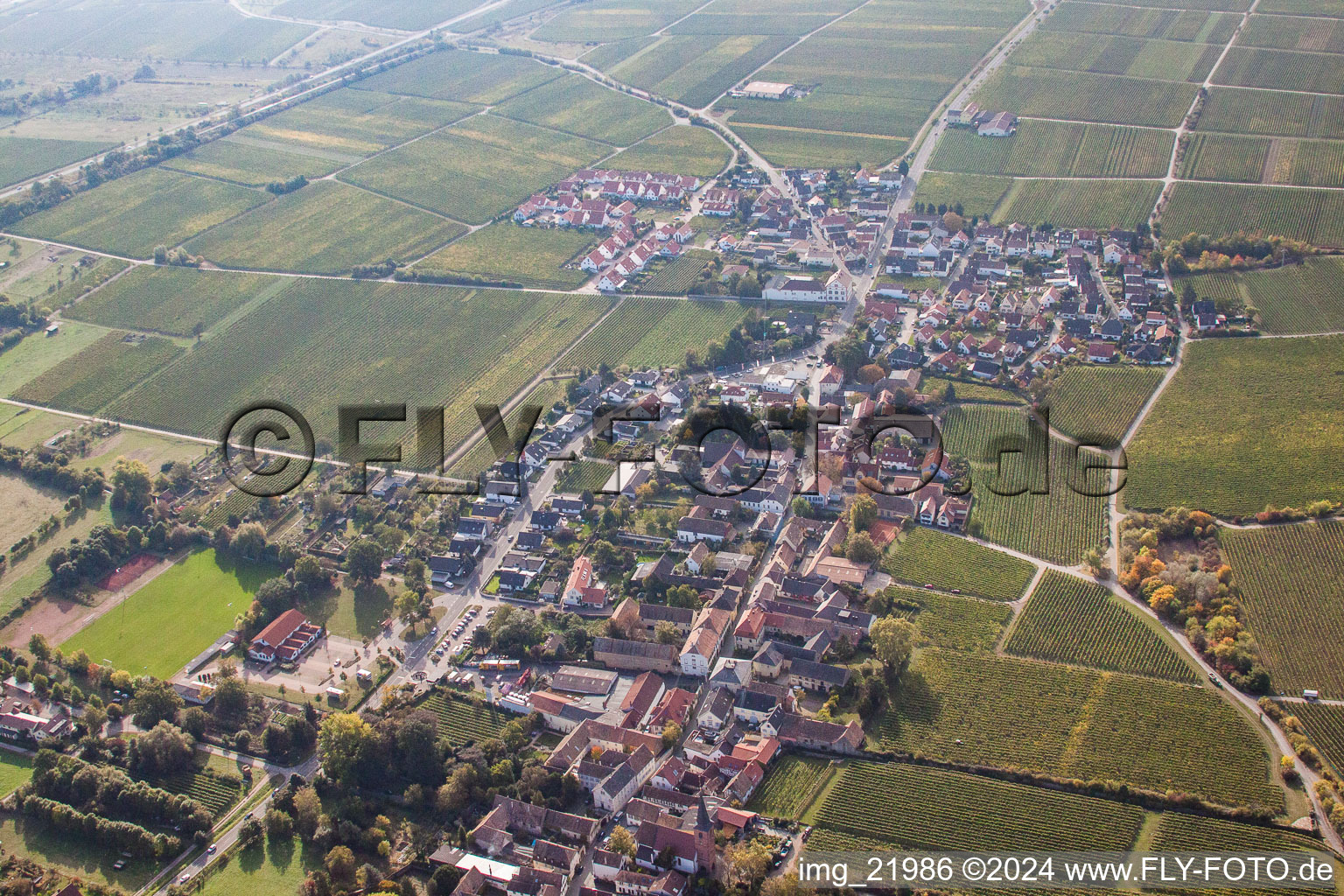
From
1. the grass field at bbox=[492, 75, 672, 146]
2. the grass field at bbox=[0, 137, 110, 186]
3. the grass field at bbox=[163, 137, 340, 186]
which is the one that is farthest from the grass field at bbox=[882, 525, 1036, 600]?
the grass field at bbox=[0, 137, 110, 186]

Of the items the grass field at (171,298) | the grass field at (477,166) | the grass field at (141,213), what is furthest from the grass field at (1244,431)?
the grass field at (141,213)

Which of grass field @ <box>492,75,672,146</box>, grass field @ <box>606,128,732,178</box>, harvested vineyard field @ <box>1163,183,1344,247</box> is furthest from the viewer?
grass field @ <box>492,75,672,146</box>

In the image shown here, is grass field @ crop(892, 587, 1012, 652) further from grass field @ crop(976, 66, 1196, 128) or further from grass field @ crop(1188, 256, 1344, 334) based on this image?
grass field @ crop(976, 66, 1196, 128)

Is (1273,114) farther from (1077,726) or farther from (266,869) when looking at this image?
(266,869)

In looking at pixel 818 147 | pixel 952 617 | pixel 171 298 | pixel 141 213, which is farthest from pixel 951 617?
pixel 141 213

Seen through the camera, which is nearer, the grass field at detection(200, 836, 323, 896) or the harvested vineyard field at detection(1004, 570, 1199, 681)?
the grass field at detection(200, 836, 323, 896)

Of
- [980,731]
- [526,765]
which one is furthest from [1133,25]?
[526,765]
